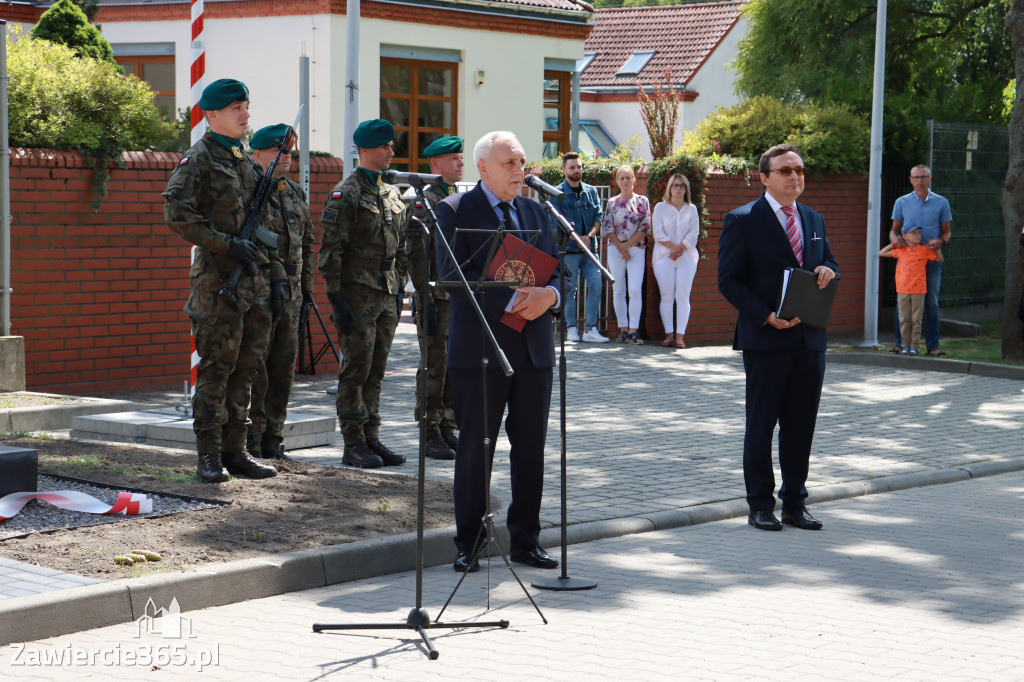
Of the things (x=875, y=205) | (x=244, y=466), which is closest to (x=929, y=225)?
(x=875, y=205)

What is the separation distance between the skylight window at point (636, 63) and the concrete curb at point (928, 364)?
26027 millimetres

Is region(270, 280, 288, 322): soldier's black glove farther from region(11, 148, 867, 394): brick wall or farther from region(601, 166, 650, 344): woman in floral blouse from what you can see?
region(601, 166, 650, 344): woman in floral blouse

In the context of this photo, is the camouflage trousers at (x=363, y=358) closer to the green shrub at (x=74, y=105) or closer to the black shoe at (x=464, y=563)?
the black shoe at (x=464, y=563)

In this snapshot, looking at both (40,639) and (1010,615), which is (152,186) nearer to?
(40,639)

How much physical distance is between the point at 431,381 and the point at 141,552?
3584 millimetres

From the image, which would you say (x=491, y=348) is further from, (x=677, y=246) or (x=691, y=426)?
(x=677, y=246)

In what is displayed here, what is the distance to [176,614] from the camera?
19.6 ft

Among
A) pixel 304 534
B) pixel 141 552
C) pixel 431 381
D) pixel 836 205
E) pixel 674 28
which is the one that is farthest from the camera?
pixel 674 28

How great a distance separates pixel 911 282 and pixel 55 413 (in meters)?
10.3

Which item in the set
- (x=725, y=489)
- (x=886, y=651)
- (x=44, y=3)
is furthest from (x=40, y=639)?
(x=44, y=3)

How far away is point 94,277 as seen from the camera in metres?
12.5

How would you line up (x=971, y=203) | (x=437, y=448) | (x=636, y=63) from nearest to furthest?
(x=437, y=448) → (x=971, y=203) → (x=636, y=63)

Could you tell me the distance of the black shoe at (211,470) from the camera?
8.16 meters

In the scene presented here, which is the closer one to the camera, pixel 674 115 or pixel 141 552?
pixel 141 552
